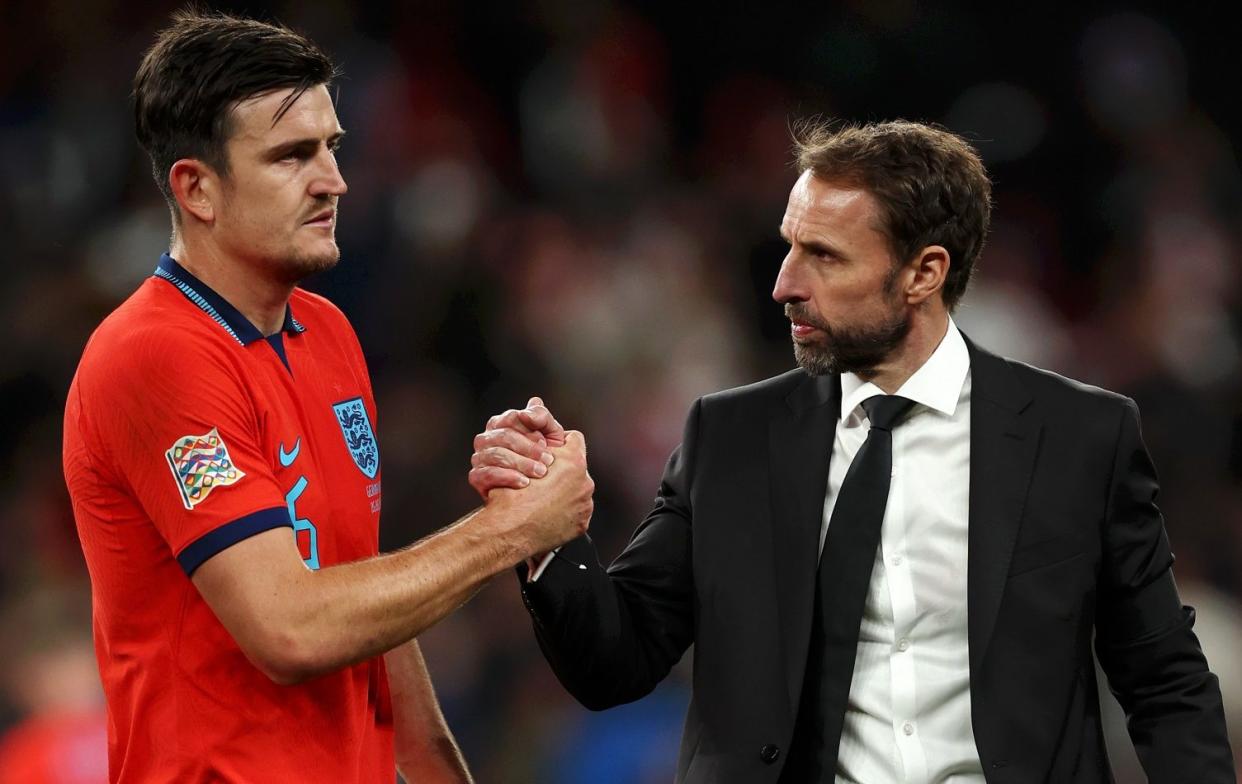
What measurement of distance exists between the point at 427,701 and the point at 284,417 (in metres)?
0.75

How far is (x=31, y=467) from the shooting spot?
231 inches

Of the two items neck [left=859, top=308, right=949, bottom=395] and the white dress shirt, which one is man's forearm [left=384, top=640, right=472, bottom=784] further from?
neck [left=859, top=308, right=949, bottom=395]

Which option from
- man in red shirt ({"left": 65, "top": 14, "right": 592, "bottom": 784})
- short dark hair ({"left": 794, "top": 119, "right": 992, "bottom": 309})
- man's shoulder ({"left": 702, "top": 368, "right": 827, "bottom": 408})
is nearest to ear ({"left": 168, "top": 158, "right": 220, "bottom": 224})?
man in red shirt ({"left": 65, "top": 14, "right": 592, "bottom": 784})

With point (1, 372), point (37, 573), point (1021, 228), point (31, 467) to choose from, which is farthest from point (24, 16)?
point (1021, 228)

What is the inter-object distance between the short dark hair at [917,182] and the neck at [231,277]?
120 centimetres

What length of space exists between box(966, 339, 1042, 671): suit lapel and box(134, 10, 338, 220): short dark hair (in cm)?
147

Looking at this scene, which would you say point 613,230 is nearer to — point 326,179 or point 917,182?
point 917,182

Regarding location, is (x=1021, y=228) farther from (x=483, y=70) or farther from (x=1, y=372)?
(x=1, y=372)

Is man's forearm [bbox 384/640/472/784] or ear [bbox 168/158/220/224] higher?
ear [bbox 168/158/220/224]

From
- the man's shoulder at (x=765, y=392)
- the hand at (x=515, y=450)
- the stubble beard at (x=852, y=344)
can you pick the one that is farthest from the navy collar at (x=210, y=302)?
the stubble beard at (x=852, y=344)

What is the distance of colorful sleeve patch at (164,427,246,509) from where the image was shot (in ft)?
8.01

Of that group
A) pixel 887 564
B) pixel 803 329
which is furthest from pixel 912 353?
pixel 887 564

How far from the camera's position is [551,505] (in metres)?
2.85

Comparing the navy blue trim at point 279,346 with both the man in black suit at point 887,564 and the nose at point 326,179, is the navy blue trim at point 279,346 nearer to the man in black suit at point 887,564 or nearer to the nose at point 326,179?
the nose at point 326,179
